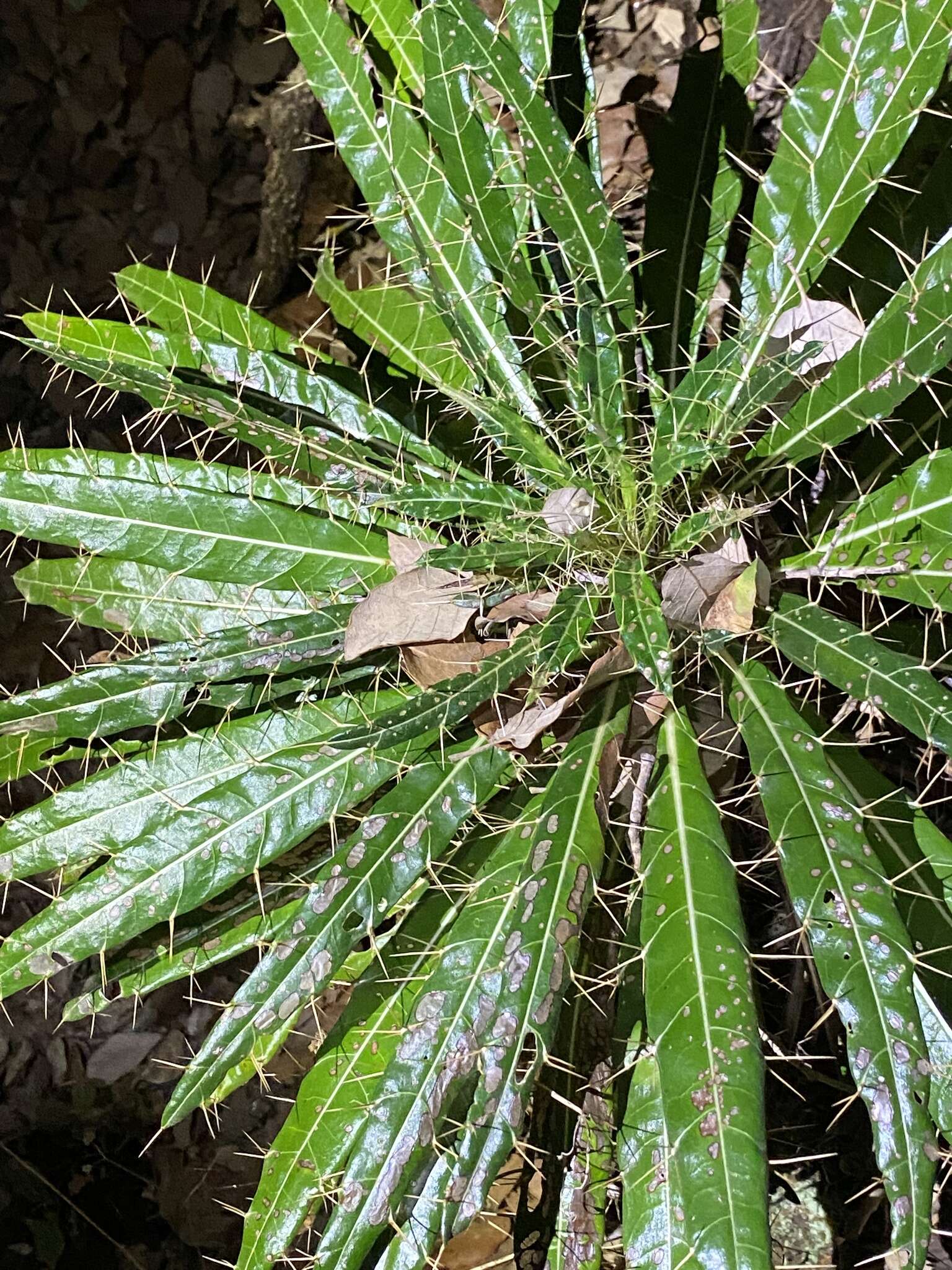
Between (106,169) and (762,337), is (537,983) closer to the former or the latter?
(762,337)

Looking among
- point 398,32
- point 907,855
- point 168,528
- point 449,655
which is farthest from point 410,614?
point 398,32

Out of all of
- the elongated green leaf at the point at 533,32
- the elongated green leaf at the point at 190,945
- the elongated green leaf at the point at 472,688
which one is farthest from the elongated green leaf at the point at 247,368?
the elongated green leaf at the point at 190,945

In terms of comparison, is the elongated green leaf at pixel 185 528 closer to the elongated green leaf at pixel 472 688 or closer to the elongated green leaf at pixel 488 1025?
the elongated green leaf at pixel 472 688

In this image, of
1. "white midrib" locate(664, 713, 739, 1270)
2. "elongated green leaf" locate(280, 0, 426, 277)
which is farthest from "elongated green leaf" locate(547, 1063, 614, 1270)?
"elongated green leaf" locate(280, 0, 426, 277)

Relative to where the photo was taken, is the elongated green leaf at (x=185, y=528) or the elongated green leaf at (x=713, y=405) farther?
the elongated green leaf at (x=185, y=528)

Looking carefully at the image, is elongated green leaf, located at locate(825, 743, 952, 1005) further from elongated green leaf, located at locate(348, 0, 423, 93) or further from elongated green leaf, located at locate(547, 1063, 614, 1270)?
elongated green leaf, located at locate(348, 0, 423, 93)

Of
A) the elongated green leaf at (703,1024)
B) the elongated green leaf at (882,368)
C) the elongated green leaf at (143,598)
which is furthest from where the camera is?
the elongated green leaf at (143,598)
